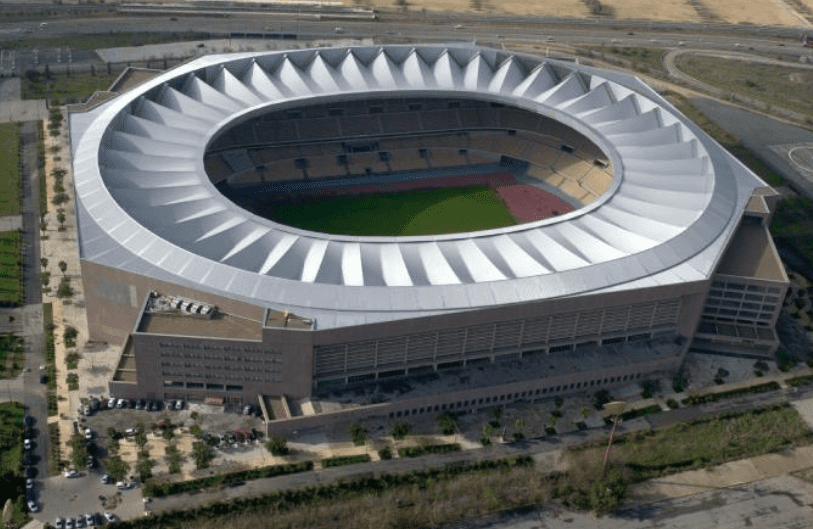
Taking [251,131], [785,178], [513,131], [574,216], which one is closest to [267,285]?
[574,216]

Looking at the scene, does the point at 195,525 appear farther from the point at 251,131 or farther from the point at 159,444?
the point at 251,131

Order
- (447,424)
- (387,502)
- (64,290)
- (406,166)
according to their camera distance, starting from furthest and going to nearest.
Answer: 1. (406,166)
2. (64,290)
3. (447,424)
4. (387,502)

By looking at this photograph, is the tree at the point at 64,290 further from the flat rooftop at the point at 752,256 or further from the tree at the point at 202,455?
the flat rooftop at the point at 752,256

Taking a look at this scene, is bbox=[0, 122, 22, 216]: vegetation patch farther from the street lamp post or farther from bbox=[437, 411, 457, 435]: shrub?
the street lamp post

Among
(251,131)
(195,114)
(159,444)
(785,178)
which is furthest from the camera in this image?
(785,178)

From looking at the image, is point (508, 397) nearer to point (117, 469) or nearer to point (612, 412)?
point (612, 412)

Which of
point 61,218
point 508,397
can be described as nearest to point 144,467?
point 508,397
